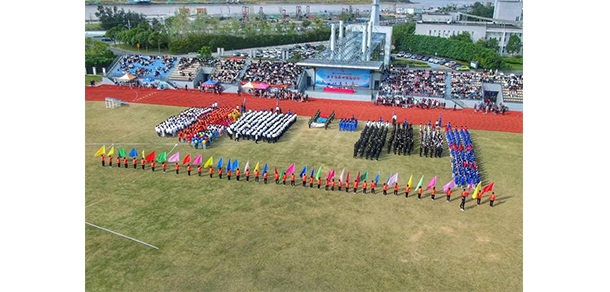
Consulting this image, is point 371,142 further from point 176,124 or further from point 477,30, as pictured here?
point 477,30

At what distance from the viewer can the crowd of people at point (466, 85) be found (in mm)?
41344

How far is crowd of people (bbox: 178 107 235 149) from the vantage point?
1094 inches

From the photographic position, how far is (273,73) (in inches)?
1854

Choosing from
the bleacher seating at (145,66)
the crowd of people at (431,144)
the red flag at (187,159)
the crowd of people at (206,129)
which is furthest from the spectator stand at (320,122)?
the bleacher seating at (145,66)

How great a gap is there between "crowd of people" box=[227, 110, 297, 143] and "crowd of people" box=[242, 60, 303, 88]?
12.2 m

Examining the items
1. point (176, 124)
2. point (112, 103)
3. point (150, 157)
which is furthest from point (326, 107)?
point (150, 157)

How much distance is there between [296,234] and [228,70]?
3389cm

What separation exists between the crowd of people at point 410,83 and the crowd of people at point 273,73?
922 cm

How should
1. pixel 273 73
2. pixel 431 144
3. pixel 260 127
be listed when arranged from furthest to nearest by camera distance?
pixel 273 73, pixel 260 127, pixel 431 144

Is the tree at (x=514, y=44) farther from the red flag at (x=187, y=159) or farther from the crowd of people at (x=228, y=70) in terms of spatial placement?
the red flag at (x=187, y=159)

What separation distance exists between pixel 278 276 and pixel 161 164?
42.7 ft

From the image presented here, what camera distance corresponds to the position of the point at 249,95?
1750 inches

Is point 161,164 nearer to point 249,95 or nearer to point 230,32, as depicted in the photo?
point 249,95

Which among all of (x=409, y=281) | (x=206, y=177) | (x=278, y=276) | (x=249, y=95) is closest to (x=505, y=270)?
(x=409, y=281)
